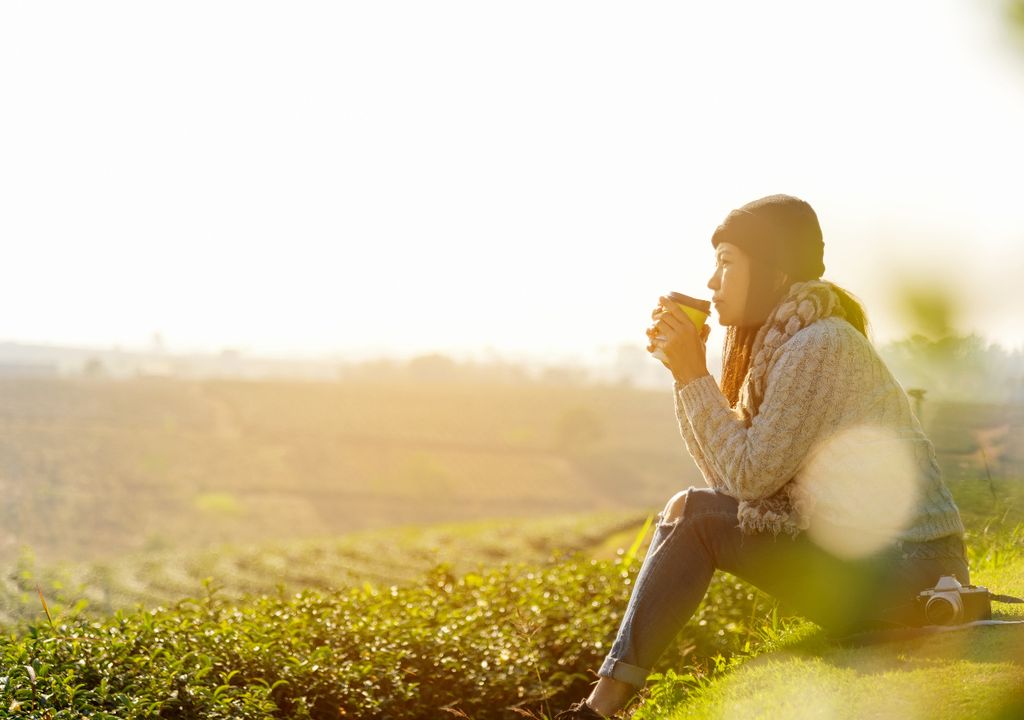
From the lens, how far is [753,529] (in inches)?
126

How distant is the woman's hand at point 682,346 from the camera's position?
337 centimetres

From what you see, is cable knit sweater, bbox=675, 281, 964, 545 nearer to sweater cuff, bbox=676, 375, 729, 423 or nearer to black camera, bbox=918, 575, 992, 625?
sweater cuff, bbox=676, 375, 729, 423

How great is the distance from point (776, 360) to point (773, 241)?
1.33ft

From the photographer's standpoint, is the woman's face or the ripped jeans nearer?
the ripped jeans

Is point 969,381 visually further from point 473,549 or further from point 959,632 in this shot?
point 473,549

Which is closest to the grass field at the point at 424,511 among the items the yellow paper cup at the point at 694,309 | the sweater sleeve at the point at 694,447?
the sweater sleeve at the point at 694,447

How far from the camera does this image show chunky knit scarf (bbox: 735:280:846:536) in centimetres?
321

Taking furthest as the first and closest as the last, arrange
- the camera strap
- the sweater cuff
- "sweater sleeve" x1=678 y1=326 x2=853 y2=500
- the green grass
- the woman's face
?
the camera strap, the woman's face, the sweater cuff, "sweater sleeve" x1=678 y1=326 x2=853 y2=500, the green grass

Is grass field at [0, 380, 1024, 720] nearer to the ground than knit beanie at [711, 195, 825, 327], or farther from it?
Answer: nearer to the ground

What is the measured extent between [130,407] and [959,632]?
78.7 metres

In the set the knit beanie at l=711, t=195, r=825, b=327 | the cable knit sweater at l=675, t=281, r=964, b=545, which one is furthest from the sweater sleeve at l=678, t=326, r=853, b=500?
the knit beanie at l=711, t=195, r=825, b=327

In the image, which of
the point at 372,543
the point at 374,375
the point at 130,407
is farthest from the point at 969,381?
the point at 374,375

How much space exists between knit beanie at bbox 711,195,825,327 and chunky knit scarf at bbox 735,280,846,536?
61mm

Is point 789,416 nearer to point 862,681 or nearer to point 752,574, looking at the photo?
point 752,574
